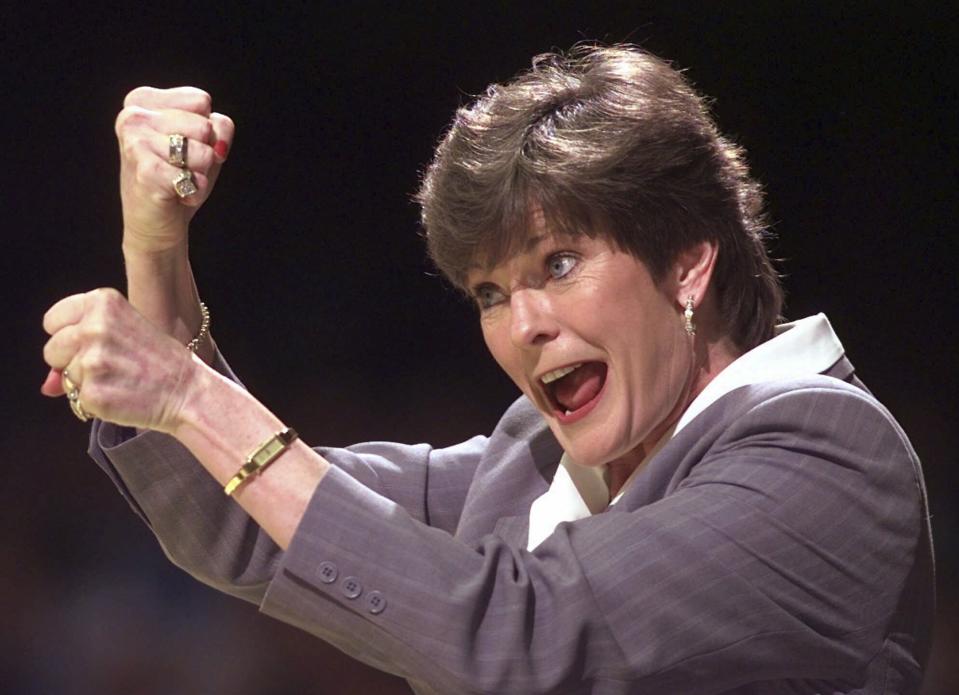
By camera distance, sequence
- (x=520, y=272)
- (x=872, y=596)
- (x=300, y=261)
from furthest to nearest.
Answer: (x=300, y=261) < (x=520, y=272) < (x=872, y=596)

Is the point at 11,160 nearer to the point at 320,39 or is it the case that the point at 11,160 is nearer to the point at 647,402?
the point at 320,39

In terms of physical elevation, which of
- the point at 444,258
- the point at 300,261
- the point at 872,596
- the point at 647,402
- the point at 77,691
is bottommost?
the point at 77,691

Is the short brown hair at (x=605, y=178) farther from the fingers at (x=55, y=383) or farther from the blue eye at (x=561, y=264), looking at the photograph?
the fingers at (x=55, y=383)

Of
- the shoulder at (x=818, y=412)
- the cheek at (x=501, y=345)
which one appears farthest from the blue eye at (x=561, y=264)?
the shoulder at (x=818, y=412)

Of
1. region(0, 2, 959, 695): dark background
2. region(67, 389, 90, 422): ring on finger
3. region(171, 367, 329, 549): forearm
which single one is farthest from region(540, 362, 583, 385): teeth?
region(0, 2, 959, 695): dark background

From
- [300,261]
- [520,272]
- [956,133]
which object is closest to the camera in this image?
[520,272]

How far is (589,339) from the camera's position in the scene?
1411 mm

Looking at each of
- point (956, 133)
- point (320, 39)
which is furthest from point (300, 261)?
point (956, 133)

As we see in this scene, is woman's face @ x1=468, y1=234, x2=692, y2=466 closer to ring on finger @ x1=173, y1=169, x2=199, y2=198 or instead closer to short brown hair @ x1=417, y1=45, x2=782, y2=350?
short brown hair @ x1=417, y1=45, x2=782, y2=350

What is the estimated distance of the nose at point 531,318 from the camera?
1405 millimetres

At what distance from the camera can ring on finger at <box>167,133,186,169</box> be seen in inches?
49.5

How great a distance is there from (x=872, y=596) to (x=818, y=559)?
8cm

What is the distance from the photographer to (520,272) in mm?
1413

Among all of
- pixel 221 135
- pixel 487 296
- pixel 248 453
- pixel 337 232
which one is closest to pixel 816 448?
pixel 487 296
